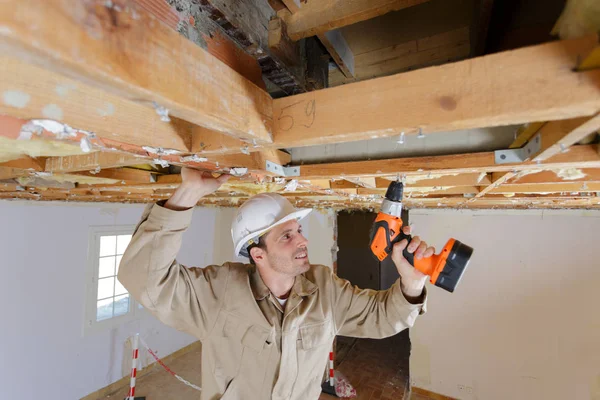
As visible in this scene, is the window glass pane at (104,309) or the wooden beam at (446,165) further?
the window glass pane at (104,309)

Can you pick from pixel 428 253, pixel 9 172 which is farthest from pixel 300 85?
pixel 9 172

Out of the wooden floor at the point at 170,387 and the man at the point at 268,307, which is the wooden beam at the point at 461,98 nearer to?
the man at the point at 268,307

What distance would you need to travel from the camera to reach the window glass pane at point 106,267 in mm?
3818

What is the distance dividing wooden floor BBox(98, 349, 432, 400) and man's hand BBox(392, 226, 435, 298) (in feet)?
10.3

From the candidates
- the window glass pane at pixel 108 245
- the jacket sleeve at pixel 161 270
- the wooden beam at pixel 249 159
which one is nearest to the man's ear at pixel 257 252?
the jacket sleeve at pixel 161 270

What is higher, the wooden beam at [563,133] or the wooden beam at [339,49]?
the wooden beam at [339,49]

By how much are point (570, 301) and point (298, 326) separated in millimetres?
3595

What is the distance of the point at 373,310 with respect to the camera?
1.34 m

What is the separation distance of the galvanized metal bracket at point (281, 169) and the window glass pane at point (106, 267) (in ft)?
12.3

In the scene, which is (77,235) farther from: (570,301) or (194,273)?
(570,301)

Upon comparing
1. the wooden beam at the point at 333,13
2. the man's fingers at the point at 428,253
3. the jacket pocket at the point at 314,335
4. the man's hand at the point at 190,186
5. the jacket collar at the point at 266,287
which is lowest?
the jacket pocket at the point at 314,335

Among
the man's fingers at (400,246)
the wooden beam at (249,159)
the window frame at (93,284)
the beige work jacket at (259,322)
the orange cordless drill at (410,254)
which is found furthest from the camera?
the window frame at (93,284)

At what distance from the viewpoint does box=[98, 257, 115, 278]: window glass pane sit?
3818 mm

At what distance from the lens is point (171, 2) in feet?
1.71
